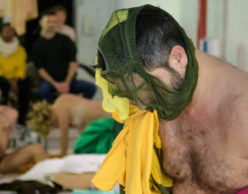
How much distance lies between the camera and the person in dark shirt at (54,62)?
3988 millimetres

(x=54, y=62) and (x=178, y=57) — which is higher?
(x=178, y=57)

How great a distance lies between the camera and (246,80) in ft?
3.87

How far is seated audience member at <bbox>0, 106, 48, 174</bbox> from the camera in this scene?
3875mm

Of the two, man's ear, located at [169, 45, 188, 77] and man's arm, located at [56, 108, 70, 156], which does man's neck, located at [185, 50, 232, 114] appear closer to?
man's ear, located at [169, 45, 188, 77]

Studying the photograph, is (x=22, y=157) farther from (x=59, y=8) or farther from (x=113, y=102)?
(x=113, y=102)

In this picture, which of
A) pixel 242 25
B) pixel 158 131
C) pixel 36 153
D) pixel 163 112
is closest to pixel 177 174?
pixel 158 131

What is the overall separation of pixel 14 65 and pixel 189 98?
10.2 feet

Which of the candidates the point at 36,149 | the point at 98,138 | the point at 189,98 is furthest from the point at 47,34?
the point at 189,98

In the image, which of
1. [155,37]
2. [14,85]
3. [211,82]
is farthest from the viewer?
[14,85]

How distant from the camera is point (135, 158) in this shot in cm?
126

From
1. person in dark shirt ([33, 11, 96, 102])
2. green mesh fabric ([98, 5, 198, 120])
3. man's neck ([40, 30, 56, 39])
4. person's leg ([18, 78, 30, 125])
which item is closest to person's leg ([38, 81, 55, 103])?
person in dark shirt ([33, 11, 96, 102])

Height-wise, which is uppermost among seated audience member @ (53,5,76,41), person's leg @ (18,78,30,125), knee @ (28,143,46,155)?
seated audience member @ (53,5,76,41)

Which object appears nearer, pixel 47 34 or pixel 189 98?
pixel 189 98

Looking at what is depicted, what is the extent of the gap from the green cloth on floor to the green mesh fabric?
2.08 metres
